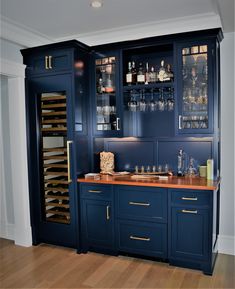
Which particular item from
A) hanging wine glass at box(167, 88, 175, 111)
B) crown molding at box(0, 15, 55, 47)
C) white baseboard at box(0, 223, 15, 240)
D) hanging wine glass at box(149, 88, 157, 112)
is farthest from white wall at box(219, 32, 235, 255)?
white baseboard at box(0, 223, 15, 240)

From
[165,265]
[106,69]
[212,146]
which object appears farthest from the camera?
[106,69]

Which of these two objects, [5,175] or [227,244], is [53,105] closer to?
[5,175]

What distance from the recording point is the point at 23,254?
3.40 metres

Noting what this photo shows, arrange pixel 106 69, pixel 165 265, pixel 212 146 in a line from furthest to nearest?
pixel 106 69 < pixel 212 146 < pixel 165 265

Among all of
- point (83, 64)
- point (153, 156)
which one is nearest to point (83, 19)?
point (83, 64)

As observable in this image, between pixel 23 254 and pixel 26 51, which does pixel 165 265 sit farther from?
pixel 26 51

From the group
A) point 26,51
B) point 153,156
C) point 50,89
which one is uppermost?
point 26,51

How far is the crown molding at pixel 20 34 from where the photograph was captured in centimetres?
322

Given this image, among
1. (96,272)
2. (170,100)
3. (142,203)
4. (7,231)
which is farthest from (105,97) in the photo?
(7,231)

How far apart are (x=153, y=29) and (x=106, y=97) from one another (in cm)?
103

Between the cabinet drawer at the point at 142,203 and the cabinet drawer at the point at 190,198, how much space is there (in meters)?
0.11

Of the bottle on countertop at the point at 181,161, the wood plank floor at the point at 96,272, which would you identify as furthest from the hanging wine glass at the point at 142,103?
the wood plank floor at the point at 96,272

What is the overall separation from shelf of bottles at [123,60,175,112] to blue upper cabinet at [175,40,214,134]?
188mm

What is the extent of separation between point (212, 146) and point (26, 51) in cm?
262
